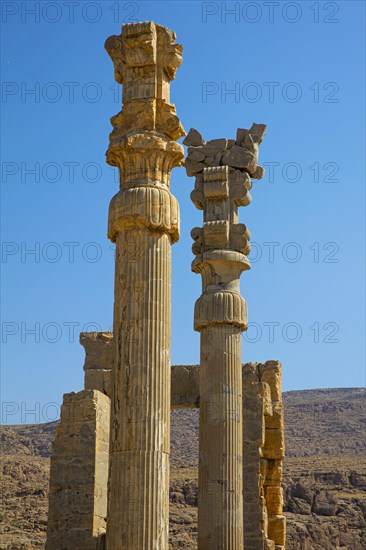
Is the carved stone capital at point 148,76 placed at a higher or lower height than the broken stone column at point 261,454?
higher

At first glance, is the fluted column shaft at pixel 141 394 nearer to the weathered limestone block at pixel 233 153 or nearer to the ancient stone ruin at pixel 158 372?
the ancient stone ruin at pixel 158 372

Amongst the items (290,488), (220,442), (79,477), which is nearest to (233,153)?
(220,442)

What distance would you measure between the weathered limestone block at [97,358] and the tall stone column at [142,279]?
22.4 feet

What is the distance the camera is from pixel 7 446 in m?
57.9

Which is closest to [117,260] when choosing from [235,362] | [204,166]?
[235,362]

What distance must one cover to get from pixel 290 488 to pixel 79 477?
3197 cm

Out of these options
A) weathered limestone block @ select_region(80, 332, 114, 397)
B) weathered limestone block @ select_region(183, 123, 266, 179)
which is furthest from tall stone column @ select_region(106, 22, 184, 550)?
weathered limestone block @ select_region(80, 332, 114, 397)

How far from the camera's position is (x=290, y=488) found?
1679 inches

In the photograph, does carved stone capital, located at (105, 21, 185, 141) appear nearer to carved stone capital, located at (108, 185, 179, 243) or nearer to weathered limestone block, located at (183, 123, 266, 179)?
carved stone capital, located at (108, 185, 179, 243)

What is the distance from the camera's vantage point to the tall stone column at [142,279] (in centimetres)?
841

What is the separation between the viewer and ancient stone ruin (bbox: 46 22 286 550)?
859 centimetres

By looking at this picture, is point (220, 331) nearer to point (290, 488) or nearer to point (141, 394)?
point (141, 394)

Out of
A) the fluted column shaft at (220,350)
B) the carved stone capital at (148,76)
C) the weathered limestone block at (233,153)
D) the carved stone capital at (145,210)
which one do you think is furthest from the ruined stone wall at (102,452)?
the carved stone capital at (148,76)

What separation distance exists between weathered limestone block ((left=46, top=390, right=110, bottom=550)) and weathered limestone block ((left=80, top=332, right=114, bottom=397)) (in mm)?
3202
